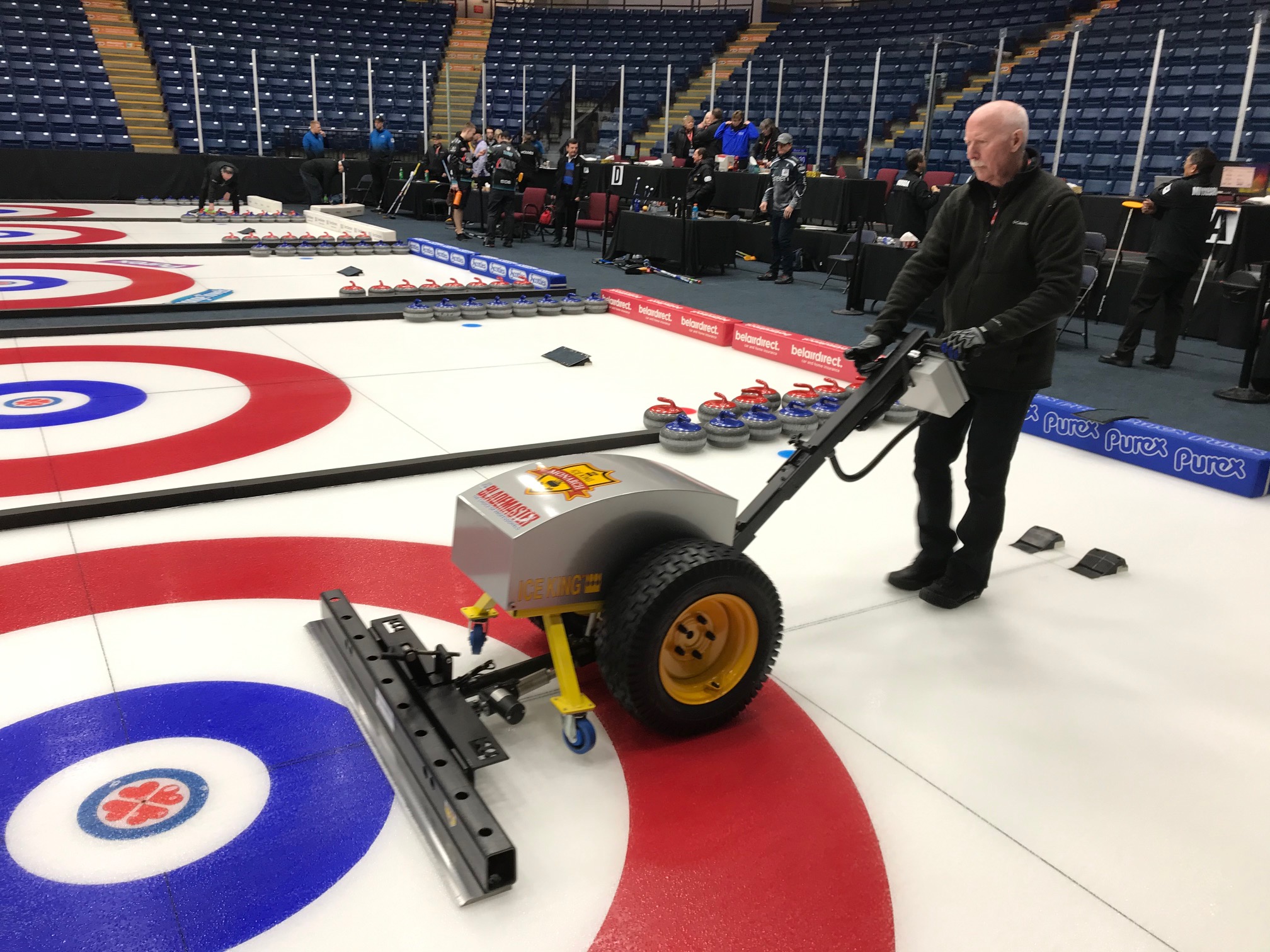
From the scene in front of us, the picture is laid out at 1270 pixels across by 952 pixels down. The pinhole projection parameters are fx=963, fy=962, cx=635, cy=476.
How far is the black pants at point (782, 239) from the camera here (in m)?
11.2

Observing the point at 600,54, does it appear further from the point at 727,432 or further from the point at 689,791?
the point at 689,791

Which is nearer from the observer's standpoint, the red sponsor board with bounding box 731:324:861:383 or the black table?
the red sponsor board with bounding box 731:324:861:383

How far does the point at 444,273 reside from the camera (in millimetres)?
11430

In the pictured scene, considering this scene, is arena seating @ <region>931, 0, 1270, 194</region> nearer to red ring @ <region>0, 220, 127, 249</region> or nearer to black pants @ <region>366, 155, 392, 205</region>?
black pants @ <region>366, 155, 392, 205</region>

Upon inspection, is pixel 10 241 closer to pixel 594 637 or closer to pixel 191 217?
pixel 191 217

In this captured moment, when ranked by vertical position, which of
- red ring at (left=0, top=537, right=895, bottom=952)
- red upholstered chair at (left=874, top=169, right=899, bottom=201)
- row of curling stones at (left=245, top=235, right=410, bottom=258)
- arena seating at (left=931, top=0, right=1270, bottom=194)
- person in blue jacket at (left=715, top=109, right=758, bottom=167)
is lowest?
red ring at (left=0, top=537, right=895, bottom=952)

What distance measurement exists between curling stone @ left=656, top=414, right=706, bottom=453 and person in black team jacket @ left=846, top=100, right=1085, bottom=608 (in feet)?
5.30

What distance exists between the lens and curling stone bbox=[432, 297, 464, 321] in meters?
8.21

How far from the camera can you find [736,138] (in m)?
15.0

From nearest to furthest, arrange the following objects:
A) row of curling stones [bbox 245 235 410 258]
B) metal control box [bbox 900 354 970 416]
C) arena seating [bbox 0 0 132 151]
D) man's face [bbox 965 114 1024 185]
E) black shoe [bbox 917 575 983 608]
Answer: metal control box [bbox 900 354 970 416]
man's face [bbox 965 114 1024 185]
black shoe [bbox 917 575 983 608]
row of curling stones [bbox 245 235 410 258]
arena seating [bbox 0 0 132 151]

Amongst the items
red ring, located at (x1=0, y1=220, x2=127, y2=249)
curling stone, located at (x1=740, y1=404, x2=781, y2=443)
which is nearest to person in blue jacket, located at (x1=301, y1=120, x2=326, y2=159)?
red ring, located at (x1=0, y1=220, x2=127, y2=249)

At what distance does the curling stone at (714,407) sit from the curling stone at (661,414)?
99mm

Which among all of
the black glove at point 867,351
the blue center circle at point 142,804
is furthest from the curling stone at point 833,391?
the blue center circle at point 142,804

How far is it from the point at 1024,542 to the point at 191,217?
1431cm
